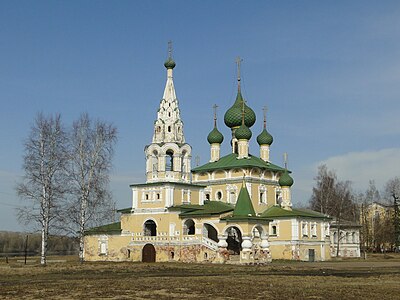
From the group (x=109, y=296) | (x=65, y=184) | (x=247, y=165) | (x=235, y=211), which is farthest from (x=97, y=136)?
(x=109, y=296)

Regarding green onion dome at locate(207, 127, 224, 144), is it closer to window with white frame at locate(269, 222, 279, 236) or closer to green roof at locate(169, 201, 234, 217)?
green roof at locate(169, 201, 234, 217)

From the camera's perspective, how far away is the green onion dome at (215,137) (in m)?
56.2

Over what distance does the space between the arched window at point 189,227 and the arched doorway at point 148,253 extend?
2.89m

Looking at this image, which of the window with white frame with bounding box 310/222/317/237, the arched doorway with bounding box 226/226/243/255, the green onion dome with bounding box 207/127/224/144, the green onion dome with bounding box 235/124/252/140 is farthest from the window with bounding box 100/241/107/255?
the window with white frame with bounding box 310/222/317/237

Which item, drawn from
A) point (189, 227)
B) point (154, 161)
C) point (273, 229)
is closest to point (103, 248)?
point (189, 227)

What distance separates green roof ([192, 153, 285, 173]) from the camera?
5159 cm

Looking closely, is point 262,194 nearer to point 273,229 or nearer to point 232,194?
point 232,194

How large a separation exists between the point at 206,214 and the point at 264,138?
15.3 m

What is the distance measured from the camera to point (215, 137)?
56.3 m

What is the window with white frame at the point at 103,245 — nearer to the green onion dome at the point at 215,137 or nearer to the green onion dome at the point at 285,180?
the green onion dome at the point at 215,137

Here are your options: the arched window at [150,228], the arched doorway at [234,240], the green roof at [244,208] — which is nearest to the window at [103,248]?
the arched window at [150,228]

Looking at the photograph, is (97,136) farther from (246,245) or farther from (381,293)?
(381,293)

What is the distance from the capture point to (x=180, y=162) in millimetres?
47000

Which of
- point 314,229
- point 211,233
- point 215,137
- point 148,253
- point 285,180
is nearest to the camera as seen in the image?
point 148,253
